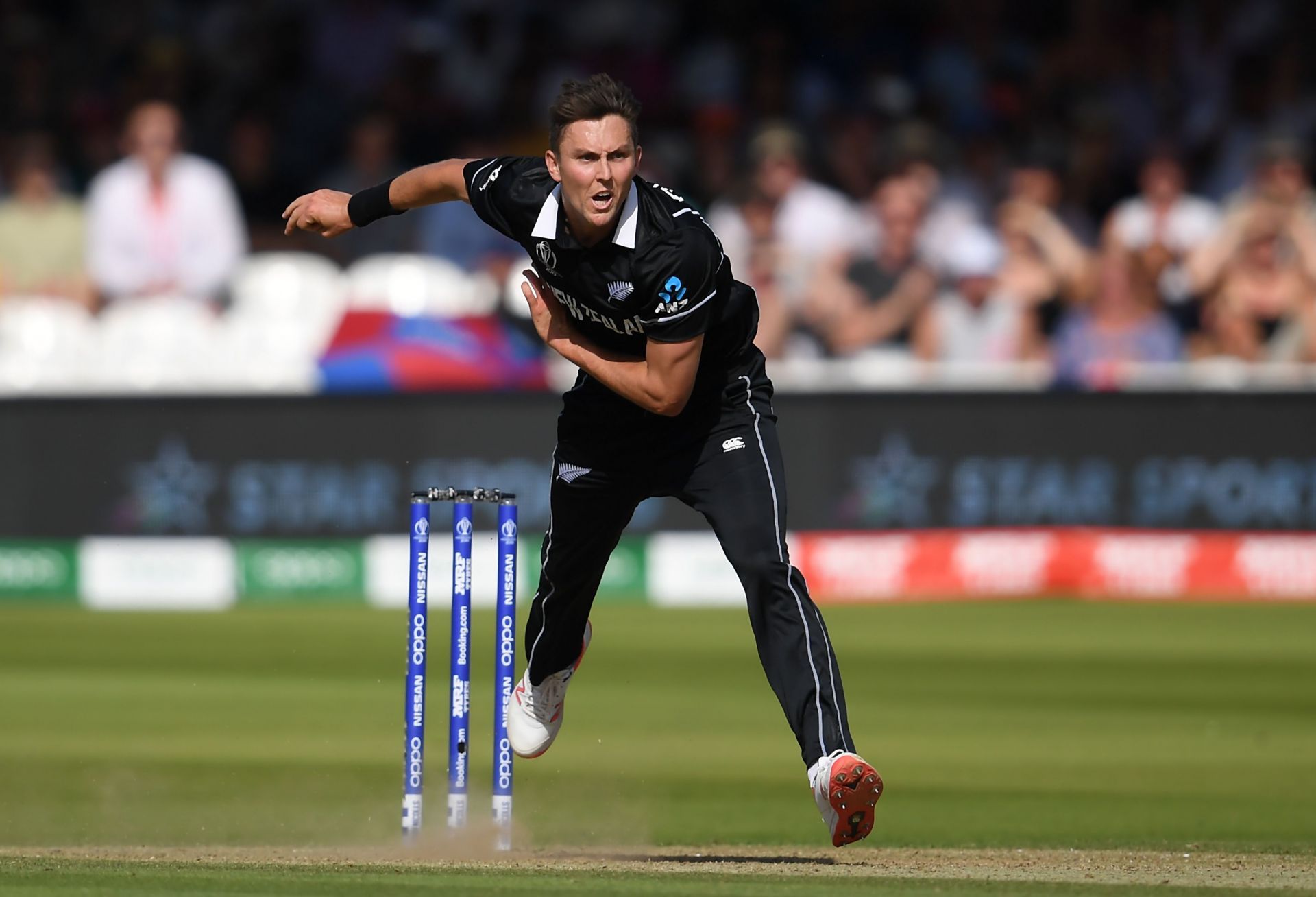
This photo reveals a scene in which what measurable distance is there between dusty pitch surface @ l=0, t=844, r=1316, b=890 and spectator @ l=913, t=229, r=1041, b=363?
598 cm

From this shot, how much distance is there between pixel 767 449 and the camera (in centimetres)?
496

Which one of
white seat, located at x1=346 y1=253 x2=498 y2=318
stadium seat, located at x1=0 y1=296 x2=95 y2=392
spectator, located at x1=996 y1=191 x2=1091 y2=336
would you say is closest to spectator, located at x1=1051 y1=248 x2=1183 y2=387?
spectator, located at x1=996 y1=191 x2=1091 y2=336

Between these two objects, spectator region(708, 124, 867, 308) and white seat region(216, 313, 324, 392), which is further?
spectator region(708, 124, 867, 308)

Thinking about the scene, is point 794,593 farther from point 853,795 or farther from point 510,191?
point 510,191

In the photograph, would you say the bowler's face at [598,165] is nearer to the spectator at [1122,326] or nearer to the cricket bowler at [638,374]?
the cricket bowler at [638,374]

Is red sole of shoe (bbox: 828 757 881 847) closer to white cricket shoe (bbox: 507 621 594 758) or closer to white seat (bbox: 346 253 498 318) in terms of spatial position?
white cricket shoe (bbox: 507 621 594 758)

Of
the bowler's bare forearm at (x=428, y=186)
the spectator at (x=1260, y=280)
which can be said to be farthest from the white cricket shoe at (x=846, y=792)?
the spectator at (x=1260, y=280)

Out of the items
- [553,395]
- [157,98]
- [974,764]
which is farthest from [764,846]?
[157,98]

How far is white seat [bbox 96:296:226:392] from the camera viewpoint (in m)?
10.7

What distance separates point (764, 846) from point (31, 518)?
5991 mm

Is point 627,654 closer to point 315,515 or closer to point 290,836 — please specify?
point 315,515

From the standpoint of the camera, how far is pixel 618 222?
15.2 feet

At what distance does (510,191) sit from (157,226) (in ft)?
23.0

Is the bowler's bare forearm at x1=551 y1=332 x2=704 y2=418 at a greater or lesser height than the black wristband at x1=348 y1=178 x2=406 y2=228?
lesser
